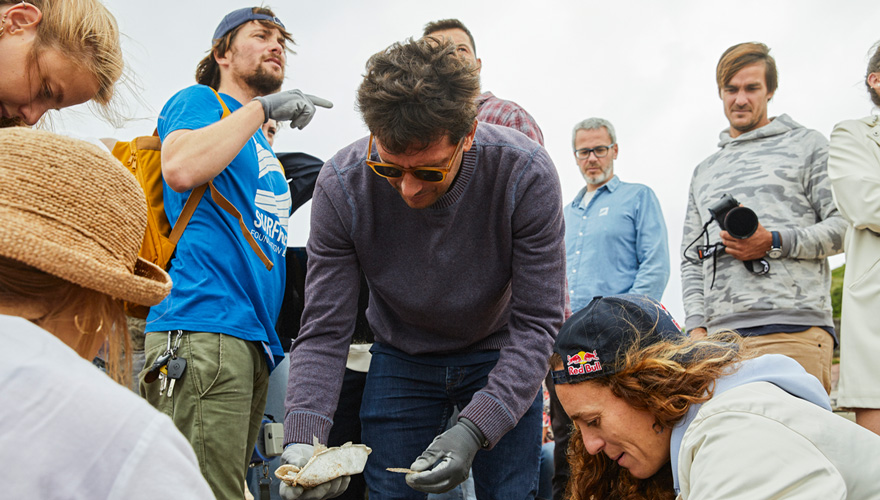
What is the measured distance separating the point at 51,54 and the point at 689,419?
6.09 ft

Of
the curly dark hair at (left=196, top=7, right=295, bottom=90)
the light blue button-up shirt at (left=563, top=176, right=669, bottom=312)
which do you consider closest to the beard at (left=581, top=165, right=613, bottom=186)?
the light blue button-up shirt at (left=563, top=176, right=669, bottom=312)

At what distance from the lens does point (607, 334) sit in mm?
1898

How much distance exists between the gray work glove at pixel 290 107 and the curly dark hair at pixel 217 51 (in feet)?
1.24

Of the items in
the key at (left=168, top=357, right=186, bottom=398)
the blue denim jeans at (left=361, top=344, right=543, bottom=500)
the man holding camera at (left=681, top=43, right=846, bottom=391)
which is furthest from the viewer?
the man holding camera at (left=681, top=43, right=846, bottom=391)

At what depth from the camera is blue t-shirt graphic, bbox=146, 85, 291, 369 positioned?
7.34ft

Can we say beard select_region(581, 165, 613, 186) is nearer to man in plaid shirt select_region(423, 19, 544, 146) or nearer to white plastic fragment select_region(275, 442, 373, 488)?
man in plaid shirt select_region(423, 19, 544, 146)

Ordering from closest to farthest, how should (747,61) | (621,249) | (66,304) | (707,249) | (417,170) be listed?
(66,304)
(417,170)
(707,249)
(747,61)
(621,249)

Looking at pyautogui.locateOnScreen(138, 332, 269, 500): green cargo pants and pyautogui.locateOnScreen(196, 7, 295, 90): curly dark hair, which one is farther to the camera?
pyautogui.locateOnScreen(196, 7, 295, 90): curly dark hair

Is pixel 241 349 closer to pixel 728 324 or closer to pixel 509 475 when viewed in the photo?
pixel 509 475

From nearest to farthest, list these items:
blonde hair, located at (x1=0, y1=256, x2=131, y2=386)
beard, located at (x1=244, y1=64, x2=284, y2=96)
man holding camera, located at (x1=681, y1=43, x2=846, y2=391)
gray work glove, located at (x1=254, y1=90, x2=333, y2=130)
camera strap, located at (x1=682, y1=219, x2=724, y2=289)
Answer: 1. blonde hair, located at (x1=0, y1=256, x2=131, y2=386)
2. gray work glove, located at (x1=254, y1=90, x2=333, y2=130)
3. beard, located at (x1=244, y1=64, x2=284, y2=96)
4. man holding camera, located at (x1=681, y1=43, x2=846, y2=391)
5. camera strap, located at (x1=682, y1=219, x2=724, y2=289)

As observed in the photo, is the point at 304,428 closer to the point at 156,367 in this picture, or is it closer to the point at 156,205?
the point at 156,367

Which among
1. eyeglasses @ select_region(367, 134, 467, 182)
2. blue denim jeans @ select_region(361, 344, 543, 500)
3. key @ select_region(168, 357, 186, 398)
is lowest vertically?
blue denim jeans @ select_region(361, 344, 543, 500)

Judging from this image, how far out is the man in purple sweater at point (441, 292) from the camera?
2207 millimetres

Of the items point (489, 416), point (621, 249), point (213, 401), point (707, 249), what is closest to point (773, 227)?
point (707, 249)
